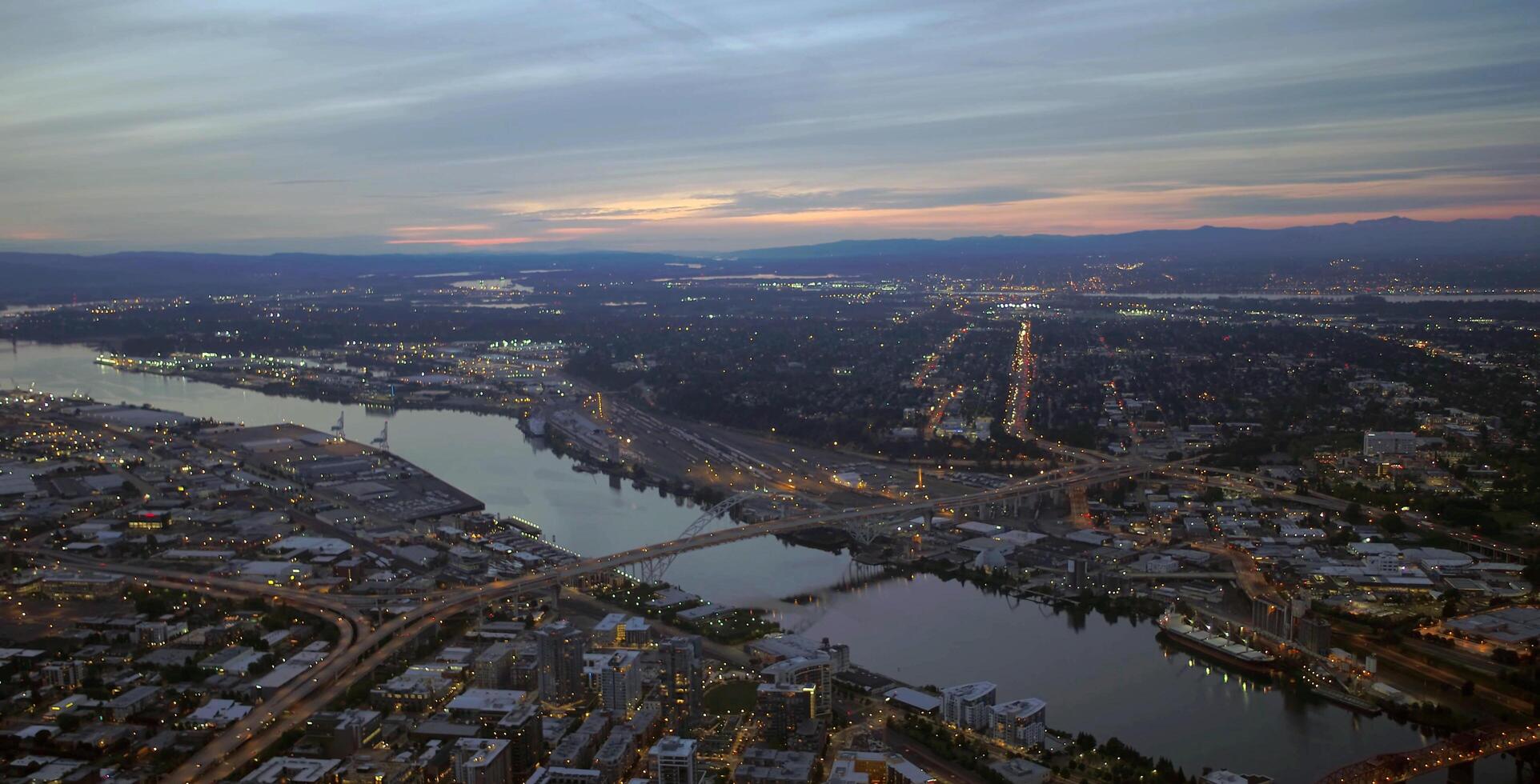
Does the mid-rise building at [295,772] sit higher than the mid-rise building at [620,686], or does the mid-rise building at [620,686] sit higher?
the mid-rise building at [620,686]

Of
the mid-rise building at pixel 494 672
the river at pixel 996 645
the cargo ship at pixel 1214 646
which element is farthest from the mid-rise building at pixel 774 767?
the cargo ship at pixel 1214 646

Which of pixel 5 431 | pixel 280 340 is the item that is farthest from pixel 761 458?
pixel 280 340

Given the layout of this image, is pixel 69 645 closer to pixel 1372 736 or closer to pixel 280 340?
pixel 1372 736

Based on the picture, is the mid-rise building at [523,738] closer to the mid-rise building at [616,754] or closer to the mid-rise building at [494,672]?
the mid-rise building at [616,754]

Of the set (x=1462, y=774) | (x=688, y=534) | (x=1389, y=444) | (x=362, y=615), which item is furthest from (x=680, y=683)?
(x=1389, y=444)

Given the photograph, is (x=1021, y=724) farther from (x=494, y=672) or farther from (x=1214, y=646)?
(x=494, y=672)
